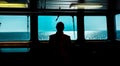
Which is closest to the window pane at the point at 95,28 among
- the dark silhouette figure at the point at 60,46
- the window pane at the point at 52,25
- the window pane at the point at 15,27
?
the window pane at the point at 52,25

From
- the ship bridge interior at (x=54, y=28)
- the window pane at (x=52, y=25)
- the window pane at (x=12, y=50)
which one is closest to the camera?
the ship bridge interior at (x=54, y=28)

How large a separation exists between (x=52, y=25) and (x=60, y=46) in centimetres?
255

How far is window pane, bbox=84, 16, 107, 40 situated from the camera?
283 inches

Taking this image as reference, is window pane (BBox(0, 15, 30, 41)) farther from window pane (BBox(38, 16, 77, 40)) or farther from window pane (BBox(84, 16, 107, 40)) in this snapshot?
window pane (BBox(84, 16, 107, 40))

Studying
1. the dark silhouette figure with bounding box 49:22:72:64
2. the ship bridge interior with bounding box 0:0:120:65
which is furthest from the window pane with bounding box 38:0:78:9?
the dark silhouette figure with bounding box 49:22:72:64

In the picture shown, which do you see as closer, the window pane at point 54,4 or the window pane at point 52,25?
the window pane at point 54,4

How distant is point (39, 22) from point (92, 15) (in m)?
1.64

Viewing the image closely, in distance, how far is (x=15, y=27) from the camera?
22.7ft

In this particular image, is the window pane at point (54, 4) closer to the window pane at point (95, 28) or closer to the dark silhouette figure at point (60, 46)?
the window pane at point (95, 28)

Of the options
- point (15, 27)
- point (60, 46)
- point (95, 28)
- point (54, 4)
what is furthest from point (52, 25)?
point (60, 46)

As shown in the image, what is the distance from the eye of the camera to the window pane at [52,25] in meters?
6.94

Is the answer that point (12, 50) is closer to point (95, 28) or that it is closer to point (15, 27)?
point (15, 27)

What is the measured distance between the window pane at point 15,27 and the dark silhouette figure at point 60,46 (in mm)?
2421

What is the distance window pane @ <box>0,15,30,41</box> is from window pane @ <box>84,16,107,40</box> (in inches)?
69.6
